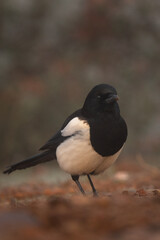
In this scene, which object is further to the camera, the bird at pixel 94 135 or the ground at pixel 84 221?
the bird at pixel 94 135

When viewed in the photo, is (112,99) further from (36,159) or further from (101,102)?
(36,159)

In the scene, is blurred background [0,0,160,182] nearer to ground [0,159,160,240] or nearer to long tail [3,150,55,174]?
long tail [3,150,55,174]

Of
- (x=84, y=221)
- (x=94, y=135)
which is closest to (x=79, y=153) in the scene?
(x=94, y=135)

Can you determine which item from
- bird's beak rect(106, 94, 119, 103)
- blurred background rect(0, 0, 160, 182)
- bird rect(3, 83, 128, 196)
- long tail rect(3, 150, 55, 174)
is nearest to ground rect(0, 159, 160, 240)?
bird rect(3, 83, 128, 196)

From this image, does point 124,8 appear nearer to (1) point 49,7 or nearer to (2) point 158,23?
(2) point 158,23

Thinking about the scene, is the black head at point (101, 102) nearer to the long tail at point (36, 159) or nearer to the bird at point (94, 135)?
the bird at point (94, 135)

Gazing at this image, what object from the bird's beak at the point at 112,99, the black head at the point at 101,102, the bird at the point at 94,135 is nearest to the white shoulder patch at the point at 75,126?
the bird at the point at 94,135

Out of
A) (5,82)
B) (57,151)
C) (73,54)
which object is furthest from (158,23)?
(57,151)
